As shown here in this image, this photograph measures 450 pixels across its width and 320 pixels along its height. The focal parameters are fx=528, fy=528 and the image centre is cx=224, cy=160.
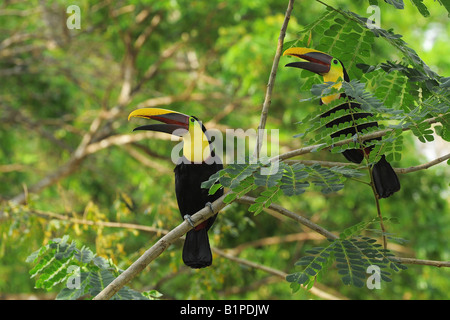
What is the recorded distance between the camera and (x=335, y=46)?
319 cm

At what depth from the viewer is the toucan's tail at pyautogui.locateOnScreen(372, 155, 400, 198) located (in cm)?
299

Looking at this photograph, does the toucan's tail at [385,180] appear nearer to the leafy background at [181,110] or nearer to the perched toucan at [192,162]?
the perched toucan at [192,162]

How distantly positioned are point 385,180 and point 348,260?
84 cm

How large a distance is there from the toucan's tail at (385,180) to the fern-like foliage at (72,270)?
1.39m

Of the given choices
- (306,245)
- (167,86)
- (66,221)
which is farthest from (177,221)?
(167,86)

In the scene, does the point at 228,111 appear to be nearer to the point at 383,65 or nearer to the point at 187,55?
the point at 187,55

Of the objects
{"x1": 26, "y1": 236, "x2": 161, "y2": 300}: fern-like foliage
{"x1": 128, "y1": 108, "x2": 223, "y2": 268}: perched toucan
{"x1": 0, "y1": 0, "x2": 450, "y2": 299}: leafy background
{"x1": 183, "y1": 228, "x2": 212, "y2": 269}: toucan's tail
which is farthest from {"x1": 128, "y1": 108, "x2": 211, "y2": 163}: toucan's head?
{"x1": 0, "y1": 0, "x2": 450, "y2": 299}: leafy background

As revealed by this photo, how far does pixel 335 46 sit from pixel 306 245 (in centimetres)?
643

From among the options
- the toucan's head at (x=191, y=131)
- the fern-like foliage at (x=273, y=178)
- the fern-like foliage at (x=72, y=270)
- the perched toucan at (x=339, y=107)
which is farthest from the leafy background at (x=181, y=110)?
the fern-like foliage at (x=273, y=178)

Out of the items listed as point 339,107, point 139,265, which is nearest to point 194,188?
point 339,107

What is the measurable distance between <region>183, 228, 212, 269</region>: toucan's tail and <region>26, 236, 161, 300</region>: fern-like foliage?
0.36 m

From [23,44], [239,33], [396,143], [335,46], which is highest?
[23,44]

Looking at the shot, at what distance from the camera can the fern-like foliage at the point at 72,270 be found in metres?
2.94

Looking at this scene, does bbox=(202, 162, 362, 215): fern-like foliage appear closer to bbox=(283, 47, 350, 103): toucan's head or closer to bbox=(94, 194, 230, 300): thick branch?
bbox=(94, 194, 230, 300): thick branch
